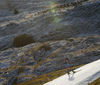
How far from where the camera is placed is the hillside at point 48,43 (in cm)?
1683

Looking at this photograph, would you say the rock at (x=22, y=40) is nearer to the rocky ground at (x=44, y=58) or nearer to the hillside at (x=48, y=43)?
the hillside at (x=48, y=43)

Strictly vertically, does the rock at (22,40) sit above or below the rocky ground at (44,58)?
above

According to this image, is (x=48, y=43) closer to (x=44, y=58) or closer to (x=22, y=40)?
(x=44, y=58)

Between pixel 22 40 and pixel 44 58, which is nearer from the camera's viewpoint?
pixel 44 58

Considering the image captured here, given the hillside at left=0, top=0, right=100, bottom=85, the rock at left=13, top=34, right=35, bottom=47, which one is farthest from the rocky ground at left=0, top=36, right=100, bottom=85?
the rock at left=13, top=34, right=35, bottom=47

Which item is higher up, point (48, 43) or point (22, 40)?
point (22, 40)

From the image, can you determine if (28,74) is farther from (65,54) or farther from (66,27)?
(66,27)

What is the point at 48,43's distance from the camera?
77.3 feet

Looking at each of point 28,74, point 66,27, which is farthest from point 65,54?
point 66,27

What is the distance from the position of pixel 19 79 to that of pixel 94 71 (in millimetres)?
10630

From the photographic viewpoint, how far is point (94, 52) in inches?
674

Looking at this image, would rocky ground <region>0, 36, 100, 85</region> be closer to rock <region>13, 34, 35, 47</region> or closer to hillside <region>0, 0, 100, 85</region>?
hillside <region>0, 0, 100, 85</region>

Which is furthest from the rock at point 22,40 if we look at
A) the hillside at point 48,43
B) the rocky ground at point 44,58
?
the rocky ground at point 44,58

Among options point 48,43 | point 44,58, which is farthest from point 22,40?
point 44,58
